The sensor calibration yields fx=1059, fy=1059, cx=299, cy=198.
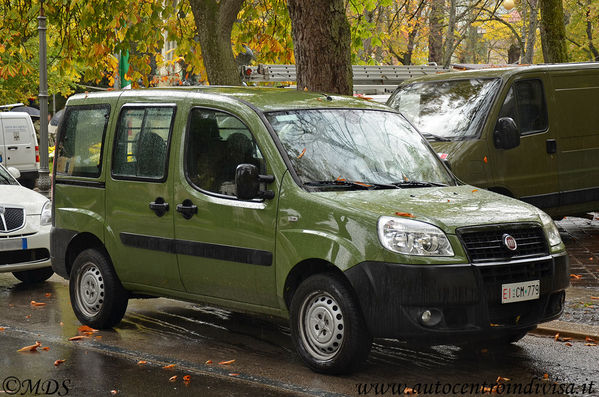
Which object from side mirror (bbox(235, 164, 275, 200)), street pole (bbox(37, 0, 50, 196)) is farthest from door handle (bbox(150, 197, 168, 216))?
street pole (bbox(37, 0, 50, 196))

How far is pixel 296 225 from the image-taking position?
7051mm

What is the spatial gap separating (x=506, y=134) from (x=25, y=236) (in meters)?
5.41

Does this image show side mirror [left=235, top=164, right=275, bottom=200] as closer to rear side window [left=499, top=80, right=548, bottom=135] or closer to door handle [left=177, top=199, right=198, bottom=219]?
door handle [left=177, top=199, right=198, bottom=219]

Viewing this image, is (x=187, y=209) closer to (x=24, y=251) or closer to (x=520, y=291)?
(x=520, y=291)

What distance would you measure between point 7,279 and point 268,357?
571cm

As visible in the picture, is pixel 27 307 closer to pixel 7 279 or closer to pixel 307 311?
pixel 7 279

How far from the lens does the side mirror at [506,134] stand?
39.2 ft

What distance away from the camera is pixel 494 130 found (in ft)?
40.0

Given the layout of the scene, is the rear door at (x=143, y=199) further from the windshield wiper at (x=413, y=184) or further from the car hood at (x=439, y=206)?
the windshield wiper at (x=413, y=184)

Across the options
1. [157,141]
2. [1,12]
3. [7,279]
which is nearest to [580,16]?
[1,12]

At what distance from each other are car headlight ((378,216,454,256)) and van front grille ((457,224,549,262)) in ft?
0.48

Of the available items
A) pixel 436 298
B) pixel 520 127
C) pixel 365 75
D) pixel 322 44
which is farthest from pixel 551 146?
pixel 436 298

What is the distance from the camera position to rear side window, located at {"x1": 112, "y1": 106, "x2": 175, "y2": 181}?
8.18 meters

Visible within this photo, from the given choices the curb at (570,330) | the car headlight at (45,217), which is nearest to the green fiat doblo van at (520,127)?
the curb at (570,330)
